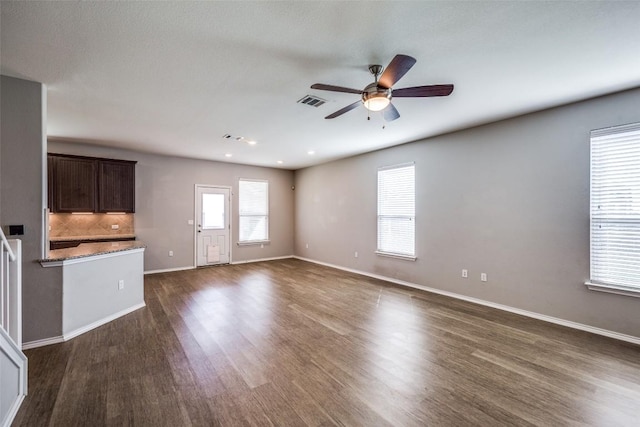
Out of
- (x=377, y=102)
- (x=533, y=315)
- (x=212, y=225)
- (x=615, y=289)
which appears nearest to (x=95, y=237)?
(x=212, y=225)

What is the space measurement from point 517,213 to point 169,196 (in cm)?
676

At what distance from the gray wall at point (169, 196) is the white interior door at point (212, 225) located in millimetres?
151

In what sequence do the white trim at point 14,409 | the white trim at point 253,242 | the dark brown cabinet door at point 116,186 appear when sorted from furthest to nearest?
1. the white trim at point 253,242
2. the dark brown cabinet door at point 116,186
3. the white trim at point 14,409

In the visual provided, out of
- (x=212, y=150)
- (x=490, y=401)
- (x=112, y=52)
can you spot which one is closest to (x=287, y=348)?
(x=490, y=401)

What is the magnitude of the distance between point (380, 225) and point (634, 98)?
382 centimetres

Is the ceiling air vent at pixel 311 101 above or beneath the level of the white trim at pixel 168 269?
above

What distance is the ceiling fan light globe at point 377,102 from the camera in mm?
2419

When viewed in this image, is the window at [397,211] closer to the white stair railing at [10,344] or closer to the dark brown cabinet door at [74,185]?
the white stair railing at [10,344]

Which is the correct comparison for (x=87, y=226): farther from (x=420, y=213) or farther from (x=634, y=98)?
(x=634, y=98)

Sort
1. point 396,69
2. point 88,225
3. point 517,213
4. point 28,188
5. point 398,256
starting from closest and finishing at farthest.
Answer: point 396,69 < point 28,188 < point 517,213 < point 398,256 < point 88,225

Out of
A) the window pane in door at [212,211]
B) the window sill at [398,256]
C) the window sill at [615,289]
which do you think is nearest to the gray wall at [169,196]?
the window pane in door at [212,211]

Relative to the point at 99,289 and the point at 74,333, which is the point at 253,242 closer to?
the point at 99,289

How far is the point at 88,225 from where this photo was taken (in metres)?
5.46

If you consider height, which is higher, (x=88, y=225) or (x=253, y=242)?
(x=88, y=225)
